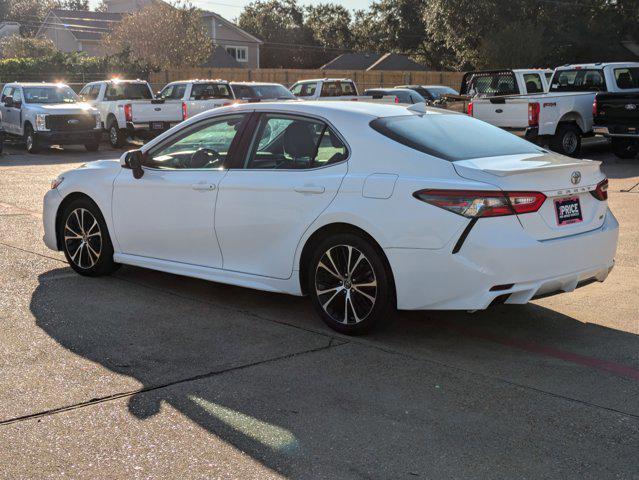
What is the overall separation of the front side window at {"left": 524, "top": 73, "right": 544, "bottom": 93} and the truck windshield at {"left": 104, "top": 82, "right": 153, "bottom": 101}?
11.3 meters

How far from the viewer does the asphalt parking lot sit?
156 inches

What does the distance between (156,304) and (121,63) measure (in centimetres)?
4039

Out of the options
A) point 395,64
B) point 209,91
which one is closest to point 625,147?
point 209,91

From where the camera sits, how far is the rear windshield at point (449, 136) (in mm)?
5742

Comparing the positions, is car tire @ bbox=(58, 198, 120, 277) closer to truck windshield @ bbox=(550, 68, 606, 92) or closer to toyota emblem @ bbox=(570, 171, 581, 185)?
toyota emblem @ bbox=(570, 171, 581, 185)

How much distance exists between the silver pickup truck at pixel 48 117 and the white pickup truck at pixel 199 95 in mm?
2496

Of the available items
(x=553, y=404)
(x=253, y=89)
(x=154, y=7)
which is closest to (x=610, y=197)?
(x=553, y=404)

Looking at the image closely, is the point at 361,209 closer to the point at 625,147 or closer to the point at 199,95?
the point at 625,147

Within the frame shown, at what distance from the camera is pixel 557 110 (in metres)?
18.5

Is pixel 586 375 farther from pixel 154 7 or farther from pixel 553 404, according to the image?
pixel 154 7

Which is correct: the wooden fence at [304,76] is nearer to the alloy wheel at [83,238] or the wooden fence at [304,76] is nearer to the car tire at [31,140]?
the car tire at [31,140]

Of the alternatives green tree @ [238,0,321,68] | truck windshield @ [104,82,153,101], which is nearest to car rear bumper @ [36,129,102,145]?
truck windshield @ [104,82,153,101]

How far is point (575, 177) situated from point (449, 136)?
3.05 ft

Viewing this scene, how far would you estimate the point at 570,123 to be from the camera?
18938 millimetres
